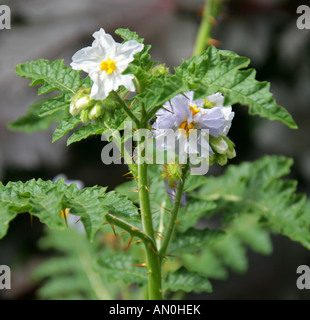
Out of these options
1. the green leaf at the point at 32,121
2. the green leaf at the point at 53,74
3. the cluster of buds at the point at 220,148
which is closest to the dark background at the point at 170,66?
the green leaf at the point at 32,121

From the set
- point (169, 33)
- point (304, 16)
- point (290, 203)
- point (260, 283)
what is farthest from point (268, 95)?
point (260, 283)

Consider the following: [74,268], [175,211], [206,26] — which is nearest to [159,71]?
[175,211]

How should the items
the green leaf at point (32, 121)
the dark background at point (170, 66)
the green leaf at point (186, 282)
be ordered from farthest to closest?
the dark background at point (170, 66)
the green leaf at point (32, 121)
the green leaf at point (186, 282)

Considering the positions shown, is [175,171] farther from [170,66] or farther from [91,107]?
[170,66]

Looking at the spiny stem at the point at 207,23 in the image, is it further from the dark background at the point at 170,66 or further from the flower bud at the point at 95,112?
the flower bud at the point at 95,112

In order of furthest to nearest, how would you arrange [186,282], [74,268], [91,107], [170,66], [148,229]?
[170,66]
[74,268]
[186,282]
[148,229]
[91,107]

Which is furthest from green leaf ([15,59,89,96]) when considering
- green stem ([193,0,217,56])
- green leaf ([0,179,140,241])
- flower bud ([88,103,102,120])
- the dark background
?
the dark background
